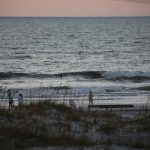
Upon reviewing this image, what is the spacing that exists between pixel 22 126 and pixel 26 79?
102 feet

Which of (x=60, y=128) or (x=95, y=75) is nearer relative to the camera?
(x=60, y=128)

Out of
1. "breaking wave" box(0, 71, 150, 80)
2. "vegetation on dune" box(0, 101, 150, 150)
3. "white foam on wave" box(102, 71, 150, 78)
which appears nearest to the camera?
"vegetation on dune" box(0, 101, 150, 150)

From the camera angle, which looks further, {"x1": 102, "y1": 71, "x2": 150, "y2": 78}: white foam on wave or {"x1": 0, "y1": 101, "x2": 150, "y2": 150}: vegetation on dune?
{"x1": 102, "y1": 71, "x2": 150, "y2": 78}: white foam on wave

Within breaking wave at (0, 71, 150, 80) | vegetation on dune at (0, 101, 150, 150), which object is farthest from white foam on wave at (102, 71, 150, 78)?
→ vegetation on dune at (0, 101, 150, 150)

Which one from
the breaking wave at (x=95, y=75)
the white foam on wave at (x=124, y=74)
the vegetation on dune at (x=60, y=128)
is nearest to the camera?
the vegetation on dune at (x=60, y=128)

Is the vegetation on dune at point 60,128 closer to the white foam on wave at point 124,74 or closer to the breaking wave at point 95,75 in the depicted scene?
the breaking wave at point 95,75

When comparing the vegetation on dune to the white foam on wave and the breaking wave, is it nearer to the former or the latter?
the breaking wave

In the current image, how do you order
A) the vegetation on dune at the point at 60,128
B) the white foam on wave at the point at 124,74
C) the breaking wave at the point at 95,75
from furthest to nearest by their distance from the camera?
the white foam on wave at the point at 124,74 < the breaking wave at the point at 95,75 < the vegetation on dune at the point at 60,128

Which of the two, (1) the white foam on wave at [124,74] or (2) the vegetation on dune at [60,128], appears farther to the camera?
(1) the white foam on wave at [124,74]

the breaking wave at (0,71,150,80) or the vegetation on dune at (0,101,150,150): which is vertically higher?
the breaking wave at (0,71,150,80)

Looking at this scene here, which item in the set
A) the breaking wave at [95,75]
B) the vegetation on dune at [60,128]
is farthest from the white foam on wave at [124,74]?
the vegetation on dune at [60,128]

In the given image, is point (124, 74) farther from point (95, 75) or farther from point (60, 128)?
point (60, 128)

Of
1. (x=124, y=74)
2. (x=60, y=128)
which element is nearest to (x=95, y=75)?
(x=124, y=74)

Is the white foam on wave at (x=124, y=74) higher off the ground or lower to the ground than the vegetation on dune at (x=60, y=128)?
higher
